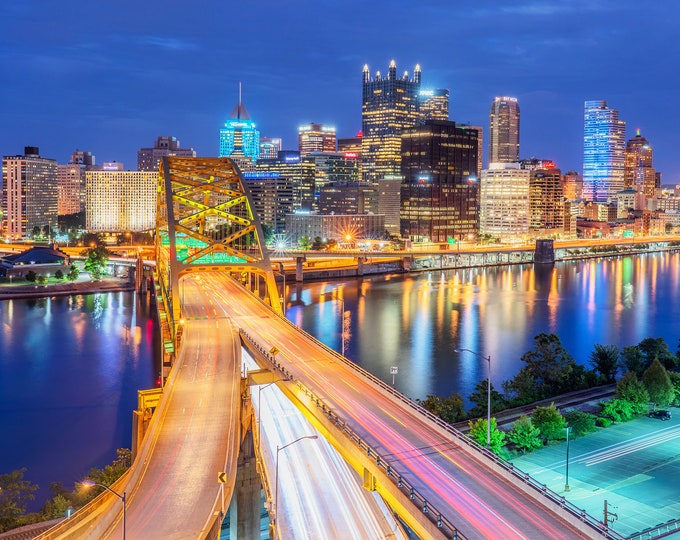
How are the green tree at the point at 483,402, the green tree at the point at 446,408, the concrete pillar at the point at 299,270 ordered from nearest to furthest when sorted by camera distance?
1. the green tree at the point at 446,408
2. the green tree at the point at 483,402
3. the concrete pillar at the point at 299,270

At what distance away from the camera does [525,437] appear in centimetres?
2422

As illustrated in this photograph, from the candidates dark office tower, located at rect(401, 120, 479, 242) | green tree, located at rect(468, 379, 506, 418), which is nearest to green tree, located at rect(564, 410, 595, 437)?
green tree, located at rect(468, 379, 506, 418)

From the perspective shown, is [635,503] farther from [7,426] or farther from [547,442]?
[7,426]

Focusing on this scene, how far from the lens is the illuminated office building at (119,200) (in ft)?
563

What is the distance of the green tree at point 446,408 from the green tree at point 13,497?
14.0m

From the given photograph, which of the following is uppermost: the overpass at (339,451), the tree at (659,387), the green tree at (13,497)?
the overpass at (339,451)

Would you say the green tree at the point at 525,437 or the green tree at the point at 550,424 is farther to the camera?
the green tree at the point at 550,424

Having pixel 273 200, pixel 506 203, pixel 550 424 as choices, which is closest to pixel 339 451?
pixel 550 424

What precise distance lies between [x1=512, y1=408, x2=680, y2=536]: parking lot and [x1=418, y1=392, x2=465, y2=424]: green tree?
4.21 meters

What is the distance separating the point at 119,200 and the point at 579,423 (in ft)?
531

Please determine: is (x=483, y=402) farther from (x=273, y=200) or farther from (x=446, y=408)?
(x=273, y=200)

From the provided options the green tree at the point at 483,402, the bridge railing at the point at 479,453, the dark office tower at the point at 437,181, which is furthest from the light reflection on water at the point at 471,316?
the dark office tower at the point at 437,181

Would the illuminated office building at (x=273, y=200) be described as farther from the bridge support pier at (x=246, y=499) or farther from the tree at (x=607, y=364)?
the bridge support pier at (x=246, y=499)

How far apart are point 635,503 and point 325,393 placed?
939cm
